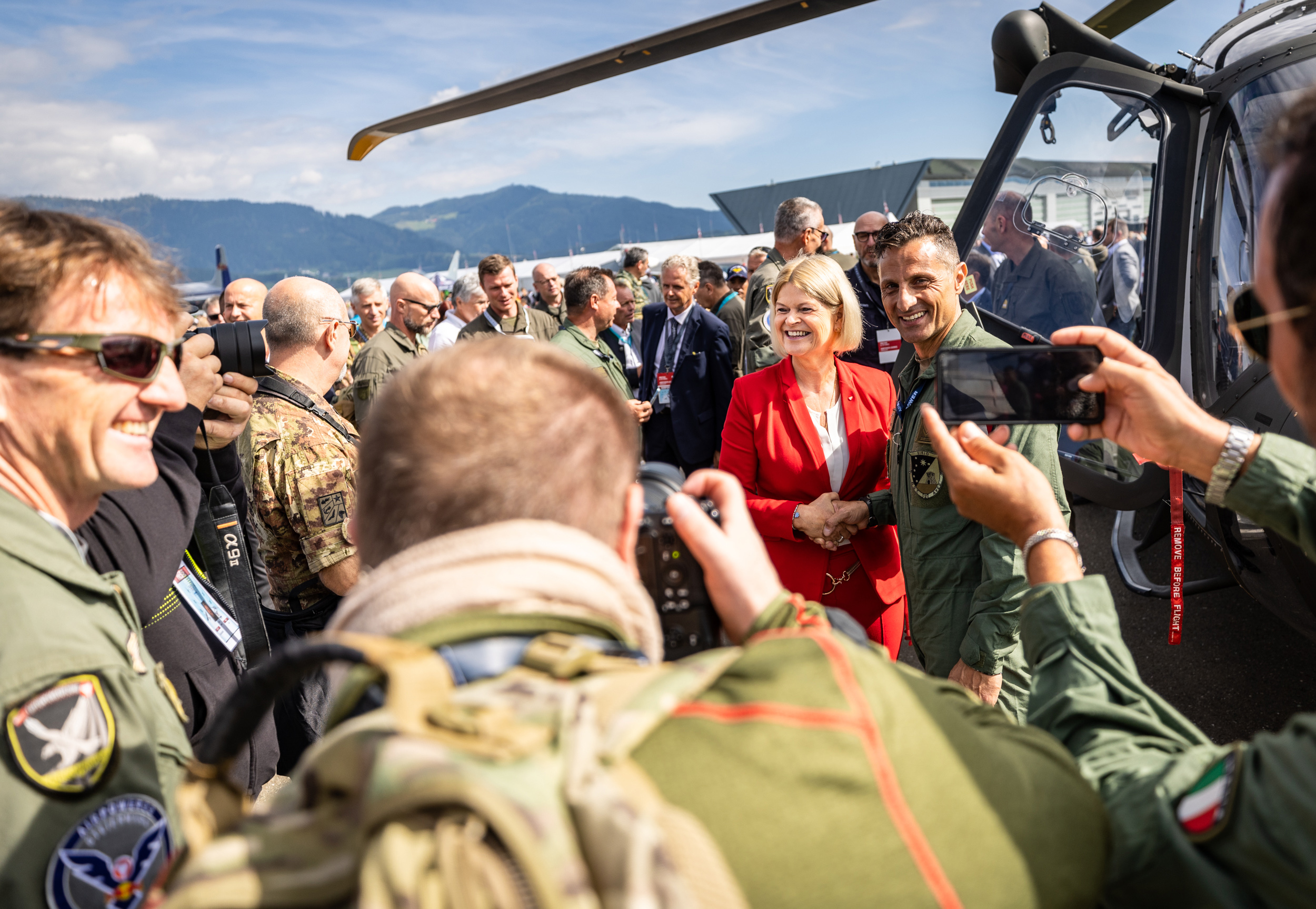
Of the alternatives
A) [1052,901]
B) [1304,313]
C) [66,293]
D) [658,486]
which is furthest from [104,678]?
[1304,313]

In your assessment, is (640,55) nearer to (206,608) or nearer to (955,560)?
(955,560)

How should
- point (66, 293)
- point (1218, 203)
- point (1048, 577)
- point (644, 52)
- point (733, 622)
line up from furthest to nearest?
point (644, 52), point (1218, 203), point (66, 293), point (1048, 577), point (733, 622)

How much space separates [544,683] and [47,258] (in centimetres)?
124

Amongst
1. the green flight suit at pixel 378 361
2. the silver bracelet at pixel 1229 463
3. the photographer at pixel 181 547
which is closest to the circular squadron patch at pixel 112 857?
the photographer at pixel 181 547

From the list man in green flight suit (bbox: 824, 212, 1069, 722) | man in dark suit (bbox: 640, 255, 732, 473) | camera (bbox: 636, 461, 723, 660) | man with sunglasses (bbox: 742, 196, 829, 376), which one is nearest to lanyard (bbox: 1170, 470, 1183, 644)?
man in green flight suit (bbox: 824, 212, 1069, 722)

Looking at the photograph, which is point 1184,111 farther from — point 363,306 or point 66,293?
point 363,306

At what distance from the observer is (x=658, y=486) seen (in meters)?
1.21

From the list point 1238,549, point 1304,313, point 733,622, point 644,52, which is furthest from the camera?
point 644,52

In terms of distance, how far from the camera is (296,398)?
293cm

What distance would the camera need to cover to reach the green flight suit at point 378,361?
18.2 ft

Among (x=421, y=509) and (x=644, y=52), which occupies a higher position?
(x=644, y=52)

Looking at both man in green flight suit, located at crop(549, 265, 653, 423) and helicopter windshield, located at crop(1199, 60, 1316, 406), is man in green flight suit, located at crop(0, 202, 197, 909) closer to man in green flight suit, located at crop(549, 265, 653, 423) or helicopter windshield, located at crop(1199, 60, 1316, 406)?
helicopter windshield, located at crop(1199, 60, 1316, 406)

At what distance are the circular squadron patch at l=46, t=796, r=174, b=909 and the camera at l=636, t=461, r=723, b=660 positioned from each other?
31.4 inches

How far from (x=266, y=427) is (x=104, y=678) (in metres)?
1.70
